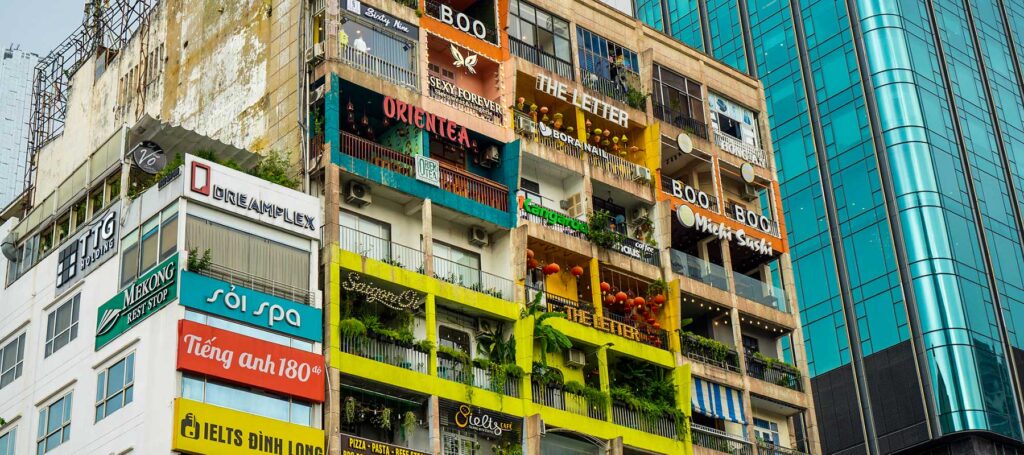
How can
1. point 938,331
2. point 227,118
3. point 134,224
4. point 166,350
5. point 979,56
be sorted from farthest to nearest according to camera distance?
1. point 979,56
2. point 938,331
3. point 227,118
4. point 134,224
5. point 166,350

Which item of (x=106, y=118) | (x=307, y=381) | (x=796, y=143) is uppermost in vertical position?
(x=796, y=143)

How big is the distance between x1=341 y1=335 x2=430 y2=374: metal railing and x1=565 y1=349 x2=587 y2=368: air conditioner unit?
7.22 metres

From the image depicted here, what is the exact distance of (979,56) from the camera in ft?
320

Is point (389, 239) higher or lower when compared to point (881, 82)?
lower

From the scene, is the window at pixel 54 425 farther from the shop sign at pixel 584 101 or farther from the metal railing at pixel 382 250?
the shop sign at pixel 584 101

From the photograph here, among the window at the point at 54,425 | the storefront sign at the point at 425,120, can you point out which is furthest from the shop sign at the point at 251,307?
the storefront sign at the point at 425,120

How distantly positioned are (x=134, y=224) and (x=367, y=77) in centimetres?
970

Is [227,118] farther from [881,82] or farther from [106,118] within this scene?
[881,82]

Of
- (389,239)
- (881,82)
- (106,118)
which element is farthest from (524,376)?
(881,82)

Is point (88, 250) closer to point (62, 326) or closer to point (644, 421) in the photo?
point (62, 326)

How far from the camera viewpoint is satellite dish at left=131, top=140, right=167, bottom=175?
163 feet

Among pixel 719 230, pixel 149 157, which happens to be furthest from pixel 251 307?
pixel 719 230

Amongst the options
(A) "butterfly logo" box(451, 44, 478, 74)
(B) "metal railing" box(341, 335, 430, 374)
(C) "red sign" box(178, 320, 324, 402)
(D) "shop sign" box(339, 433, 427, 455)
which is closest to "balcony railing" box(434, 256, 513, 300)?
(B) "metal railing" box(341, 335, 430, 374)

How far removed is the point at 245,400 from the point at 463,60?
58.6 ft
